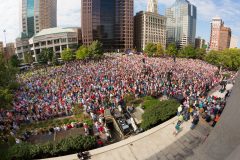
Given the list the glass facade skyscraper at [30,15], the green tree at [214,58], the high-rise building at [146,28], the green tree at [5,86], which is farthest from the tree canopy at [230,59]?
the glass facade skyscraper at [30,15]

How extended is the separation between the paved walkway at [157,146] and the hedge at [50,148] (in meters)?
0.72

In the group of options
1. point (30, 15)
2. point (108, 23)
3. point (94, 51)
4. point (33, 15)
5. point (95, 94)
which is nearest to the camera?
point (95, 94)

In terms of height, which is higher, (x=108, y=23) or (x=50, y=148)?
(x=108, y=23)

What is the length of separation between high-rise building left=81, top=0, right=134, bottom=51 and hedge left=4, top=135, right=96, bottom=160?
10202 cm

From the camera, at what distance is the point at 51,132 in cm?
2023

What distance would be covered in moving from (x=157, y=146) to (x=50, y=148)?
8343mm

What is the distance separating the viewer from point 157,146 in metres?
15.7

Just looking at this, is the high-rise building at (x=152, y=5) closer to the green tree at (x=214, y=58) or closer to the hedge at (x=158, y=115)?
the green tree at (x=214, y=58)

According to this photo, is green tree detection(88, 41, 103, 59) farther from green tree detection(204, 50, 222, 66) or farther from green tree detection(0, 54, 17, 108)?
green tree detection(204, 50, 222, 66)

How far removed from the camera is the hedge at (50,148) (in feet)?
48.2

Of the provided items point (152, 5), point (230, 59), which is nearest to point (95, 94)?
point (230, 59)

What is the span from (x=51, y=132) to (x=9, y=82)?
62.5 ft

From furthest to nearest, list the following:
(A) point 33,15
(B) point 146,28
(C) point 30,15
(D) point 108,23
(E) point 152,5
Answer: (E) point 152,5, (C) point 30,15, (A) point 33,15, (B) point 146,28, (D) point 108,23

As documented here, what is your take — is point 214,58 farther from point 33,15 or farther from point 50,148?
→ point 33,15
